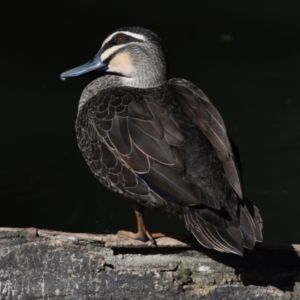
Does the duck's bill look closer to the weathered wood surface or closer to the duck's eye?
the duck's eye

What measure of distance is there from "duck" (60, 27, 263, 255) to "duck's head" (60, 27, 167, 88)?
9 centimetres

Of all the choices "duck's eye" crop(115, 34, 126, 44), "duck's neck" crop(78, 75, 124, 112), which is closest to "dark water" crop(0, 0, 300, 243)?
"duck's neck" crop(78, 75, 124, 112)

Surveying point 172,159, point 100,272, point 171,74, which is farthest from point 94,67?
point 171,74

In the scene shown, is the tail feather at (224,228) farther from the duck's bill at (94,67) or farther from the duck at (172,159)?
the duck's bill at (94,67)

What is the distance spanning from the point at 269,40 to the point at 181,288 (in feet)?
10.3

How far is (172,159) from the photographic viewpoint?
3.36 m

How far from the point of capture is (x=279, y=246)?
3.41 meters

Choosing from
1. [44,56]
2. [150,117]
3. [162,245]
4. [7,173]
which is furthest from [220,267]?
[44,56]

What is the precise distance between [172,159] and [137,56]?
2.67 feet

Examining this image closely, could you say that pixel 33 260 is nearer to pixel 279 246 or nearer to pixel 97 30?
pixel 279 246

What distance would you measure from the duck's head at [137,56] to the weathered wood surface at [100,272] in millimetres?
999

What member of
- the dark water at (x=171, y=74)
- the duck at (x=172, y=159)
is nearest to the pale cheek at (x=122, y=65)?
the duck at (x=172, y=159)

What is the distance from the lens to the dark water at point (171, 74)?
16.9 ft

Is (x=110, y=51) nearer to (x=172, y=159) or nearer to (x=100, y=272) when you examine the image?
(x=172, y=159)
